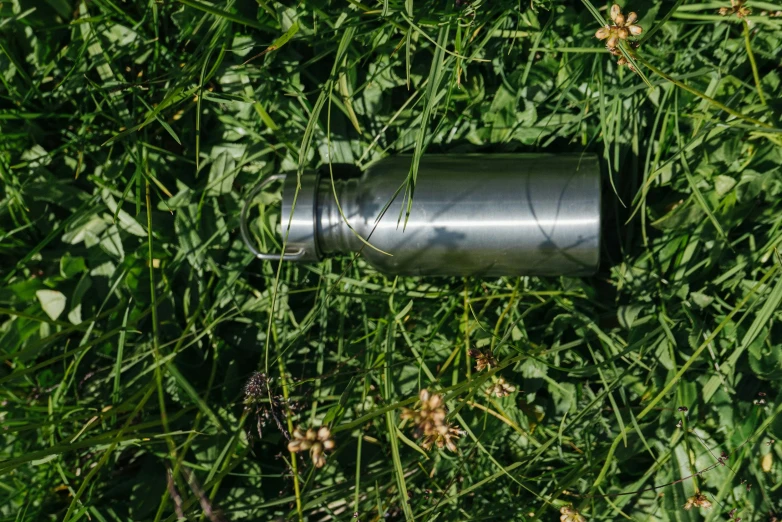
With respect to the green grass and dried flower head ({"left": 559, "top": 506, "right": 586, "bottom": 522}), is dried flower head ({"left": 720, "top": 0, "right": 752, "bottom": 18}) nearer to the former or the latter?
the green grass

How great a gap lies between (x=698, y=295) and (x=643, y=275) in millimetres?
117

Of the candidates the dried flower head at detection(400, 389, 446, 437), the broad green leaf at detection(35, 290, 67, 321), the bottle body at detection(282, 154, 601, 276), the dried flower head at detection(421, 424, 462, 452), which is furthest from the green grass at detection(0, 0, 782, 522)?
the dried flower head at detection(400, 389, 446, 437)

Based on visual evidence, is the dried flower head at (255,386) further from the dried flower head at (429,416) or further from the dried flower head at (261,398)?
the dried flower head at (429,416)

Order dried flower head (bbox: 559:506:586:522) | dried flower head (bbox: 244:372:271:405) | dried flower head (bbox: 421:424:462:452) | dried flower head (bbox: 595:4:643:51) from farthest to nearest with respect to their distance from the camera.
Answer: dried flower head (bbox: 244:372:271:405), dried flower head (bbox: 559:506:586:522), dried flower head (bbox: 595:4:643:51), dried flower head (bbox: 421:424:462:452)

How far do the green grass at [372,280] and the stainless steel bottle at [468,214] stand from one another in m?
0.10

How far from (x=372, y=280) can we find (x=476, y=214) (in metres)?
0.32

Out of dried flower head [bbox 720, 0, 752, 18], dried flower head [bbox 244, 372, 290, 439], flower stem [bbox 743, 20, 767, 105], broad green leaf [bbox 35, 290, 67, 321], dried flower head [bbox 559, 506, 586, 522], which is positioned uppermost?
dried flower head [bbox 720, 0, 752, 18]

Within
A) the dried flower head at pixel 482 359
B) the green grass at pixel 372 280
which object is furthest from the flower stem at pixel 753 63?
the dried flower head at pixel 482 359

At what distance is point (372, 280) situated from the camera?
1.49 meters

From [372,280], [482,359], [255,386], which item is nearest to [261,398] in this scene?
[255,386]

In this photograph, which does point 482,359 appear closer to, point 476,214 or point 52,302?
point 476,214

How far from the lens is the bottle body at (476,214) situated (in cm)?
128

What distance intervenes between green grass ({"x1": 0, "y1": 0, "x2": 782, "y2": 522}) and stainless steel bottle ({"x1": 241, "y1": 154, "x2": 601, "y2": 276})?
0.10 meters

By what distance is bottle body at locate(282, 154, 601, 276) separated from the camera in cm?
128
